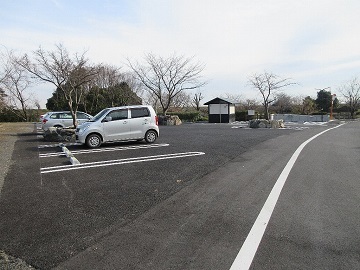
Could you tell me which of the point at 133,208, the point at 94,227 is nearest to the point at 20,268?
the point at 94,227

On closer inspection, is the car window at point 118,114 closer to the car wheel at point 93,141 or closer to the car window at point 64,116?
the car wheel at point 93,141

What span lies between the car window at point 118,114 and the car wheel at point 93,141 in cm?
92

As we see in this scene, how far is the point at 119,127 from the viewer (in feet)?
35.1

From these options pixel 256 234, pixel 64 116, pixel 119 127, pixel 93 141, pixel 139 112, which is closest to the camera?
pixel 256 234

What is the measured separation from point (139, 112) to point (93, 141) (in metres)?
2.11

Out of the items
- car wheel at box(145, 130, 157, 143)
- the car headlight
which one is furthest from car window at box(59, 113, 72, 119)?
car wheel at box(145, 130, 157, 143)

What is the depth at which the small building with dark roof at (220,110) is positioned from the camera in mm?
30328

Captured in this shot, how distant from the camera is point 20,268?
2594 millimetres

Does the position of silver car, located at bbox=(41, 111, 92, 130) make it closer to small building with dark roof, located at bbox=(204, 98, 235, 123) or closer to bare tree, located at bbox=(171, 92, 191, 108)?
small building with dark roof, located at bbox=(204, 98, 235, 123)

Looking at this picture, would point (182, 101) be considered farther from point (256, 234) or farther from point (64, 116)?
point (256, 234)

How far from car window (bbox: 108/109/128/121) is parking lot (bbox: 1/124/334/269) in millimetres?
2143

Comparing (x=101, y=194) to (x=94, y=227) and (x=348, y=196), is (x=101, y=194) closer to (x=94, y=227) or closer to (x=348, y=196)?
(x=94, y=227)

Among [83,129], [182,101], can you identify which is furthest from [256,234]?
[182,101]

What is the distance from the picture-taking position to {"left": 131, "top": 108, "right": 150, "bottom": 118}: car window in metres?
11.0
